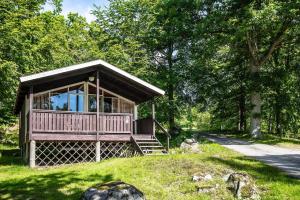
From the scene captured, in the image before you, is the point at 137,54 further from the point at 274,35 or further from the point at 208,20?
the point at 274,35

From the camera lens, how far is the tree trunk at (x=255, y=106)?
3155 cm

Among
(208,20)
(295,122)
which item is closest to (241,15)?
(208,20)

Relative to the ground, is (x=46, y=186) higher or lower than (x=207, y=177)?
lower

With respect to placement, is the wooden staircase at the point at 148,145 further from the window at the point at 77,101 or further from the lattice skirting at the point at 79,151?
the window at the point at 77,101

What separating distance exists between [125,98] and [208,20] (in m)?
9.04

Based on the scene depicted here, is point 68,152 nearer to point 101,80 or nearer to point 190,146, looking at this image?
point 101,80

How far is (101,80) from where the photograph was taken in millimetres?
25750

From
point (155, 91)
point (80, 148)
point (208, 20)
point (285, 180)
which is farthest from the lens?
point (208, 20)

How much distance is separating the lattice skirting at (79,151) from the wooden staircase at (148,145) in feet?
2.18

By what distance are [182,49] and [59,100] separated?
16573 mm

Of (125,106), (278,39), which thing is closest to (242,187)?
(125,106)

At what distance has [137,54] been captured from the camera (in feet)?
128

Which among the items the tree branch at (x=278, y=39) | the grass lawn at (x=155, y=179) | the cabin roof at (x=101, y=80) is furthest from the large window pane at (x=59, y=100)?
the tree branch at (x=278, y=39)

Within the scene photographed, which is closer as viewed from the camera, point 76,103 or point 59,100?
point 59,100
